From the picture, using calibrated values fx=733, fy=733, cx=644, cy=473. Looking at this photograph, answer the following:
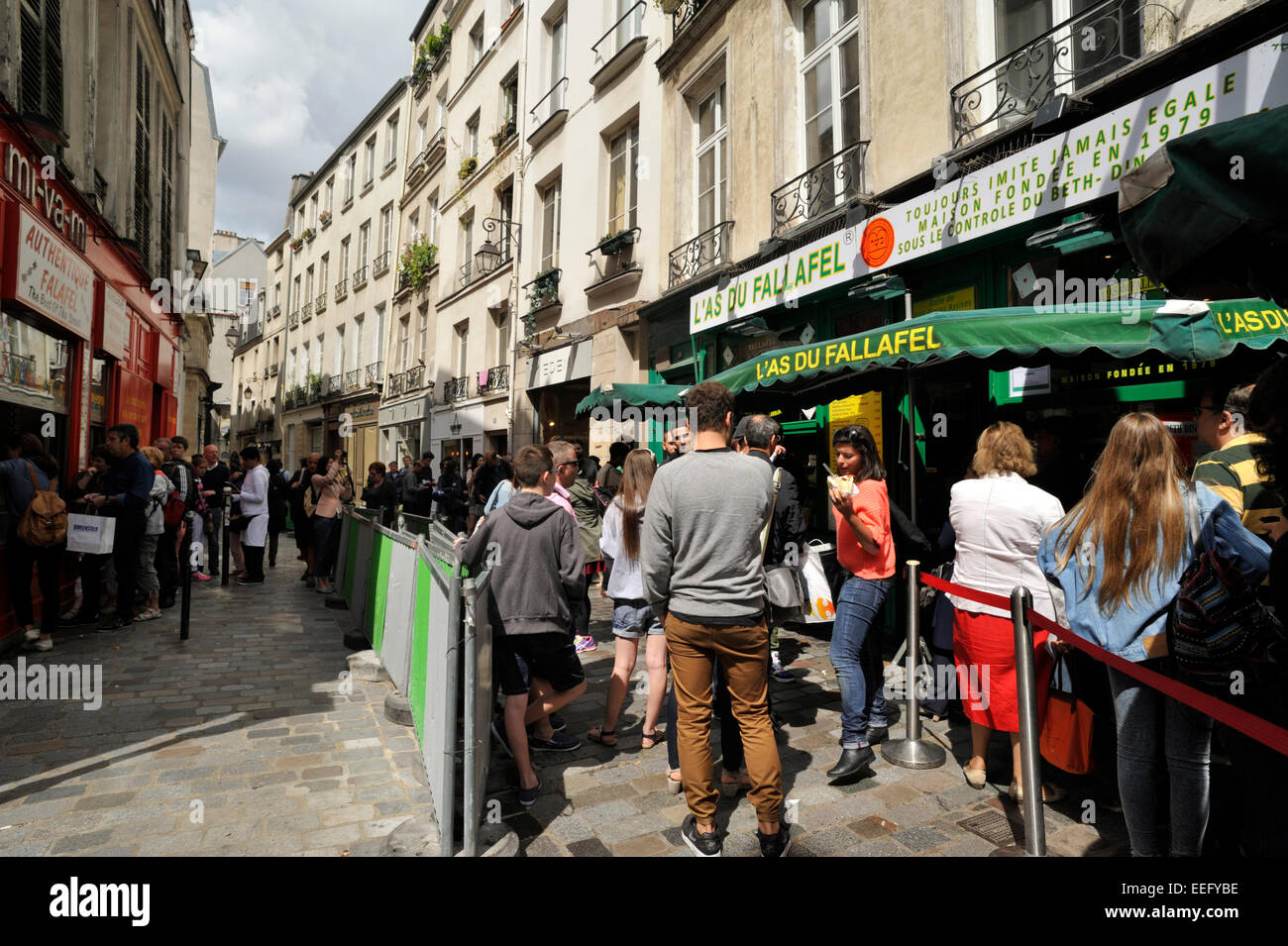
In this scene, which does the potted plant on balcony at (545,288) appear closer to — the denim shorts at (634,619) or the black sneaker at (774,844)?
the denim shorts at (634,619)

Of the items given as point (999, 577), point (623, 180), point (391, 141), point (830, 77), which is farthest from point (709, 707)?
point (391, 141)

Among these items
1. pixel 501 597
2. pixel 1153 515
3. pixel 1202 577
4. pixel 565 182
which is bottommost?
pixel 501 597

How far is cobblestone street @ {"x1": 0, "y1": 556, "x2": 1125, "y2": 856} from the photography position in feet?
10.4

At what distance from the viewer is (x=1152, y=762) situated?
259 cm

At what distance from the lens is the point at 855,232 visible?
7668 millimetres

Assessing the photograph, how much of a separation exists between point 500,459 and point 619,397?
5.75m

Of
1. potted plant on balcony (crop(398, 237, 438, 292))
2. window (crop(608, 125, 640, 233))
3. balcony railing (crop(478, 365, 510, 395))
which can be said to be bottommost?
balcony railing (crop(478, 365, 510, 395))

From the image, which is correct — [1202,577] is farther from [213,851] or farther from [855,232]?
[855,232]

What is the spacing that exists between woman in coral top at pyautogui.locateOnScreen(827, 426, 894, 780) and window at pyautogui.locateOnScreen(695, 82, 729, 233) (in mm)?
Answer: 7648

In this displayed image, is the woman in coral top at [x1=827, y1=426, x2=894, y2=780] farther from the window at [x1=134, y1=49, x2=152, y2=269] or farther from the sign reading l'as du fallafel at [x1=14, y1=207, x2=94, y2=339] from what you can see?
the window at [x1=134, y1=49, x2=152, y2=269]

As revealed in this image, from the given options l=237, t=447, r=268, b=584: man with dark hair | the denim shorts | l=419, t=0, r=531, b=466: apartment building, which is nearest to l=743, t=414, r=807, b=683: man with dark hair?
the denim shorts

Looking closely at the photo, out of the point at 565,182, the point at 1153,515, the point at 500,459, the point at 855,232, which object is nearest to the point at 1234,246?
the point at 1153,515

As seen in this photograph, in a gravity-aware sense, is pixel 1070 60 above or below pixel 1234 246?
above

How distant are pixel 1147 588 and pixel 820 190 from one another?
7078mm
